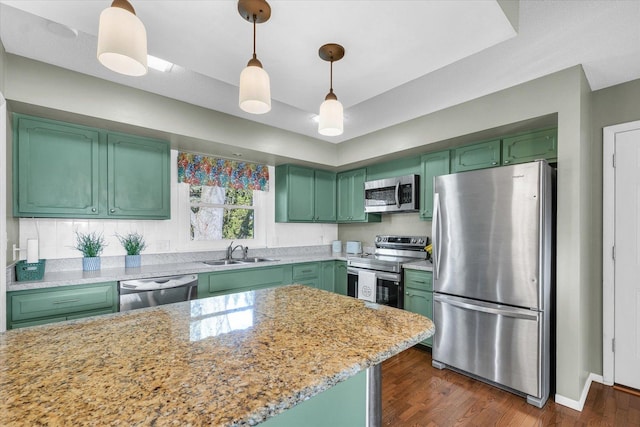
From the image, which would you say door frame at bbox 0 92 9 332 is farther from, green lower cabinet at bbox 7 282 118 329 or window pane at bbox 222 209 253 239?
window pane at bbox 222 209 253 239

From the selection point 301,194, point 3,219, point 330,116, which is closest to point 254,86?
point 330,116

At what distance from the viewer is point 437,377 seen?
264cm

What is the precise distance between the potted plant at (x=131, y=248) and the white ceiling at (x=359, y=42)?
4.71 ft

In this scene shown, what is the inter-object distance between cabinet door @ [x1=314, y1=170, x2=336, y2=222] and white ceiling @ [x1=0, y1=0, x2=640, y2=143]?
199 cm

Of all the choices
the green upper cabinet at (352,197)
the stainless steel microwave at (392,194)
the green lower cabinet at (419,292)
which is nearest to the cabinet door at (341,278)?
the green upper cabinet at (352,197)

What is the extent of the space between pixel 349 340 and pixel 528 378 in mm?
2037

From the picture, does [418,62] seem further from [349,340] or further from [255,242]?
[255,242]

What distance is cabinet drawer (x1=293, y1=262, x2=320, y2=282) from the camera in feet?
12.3

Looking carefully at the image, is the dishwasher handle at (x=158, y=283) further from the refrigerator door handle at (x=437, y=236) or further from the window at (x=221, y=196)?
the refrigerator door handle at (x=437, y=236)

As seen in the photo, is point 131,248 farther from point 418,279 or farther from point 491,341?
point 491,341

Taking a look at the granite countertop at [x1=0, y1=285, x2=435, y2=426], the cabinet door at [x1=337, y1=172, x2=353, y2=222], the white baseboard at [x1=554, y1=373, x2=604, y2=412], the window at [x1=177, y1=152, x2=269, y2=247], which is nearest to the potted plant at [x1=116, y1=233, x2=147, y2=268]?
the window at [x1=177, y1=152, x2=269, y2=247]

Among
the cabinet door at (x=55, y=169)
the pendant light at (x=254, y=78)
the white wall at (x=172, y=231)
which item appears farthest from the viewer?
the white wall at (x=172, y=231)

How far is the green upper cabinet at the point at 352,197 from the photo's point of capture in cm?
424

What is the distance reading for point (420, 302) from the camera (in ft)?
10.3
